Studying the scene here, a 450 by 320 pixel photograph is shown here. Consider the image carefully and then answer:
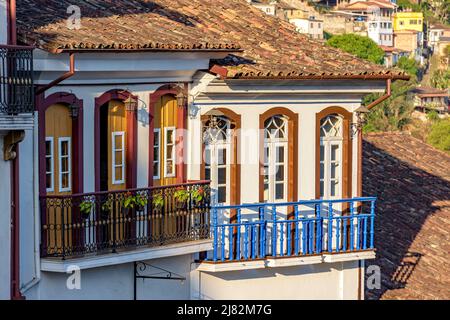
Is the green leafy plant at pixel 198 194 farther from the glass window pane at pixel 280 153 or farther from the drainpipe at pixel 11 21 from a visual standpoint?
the drainpipe at pixel 11 21

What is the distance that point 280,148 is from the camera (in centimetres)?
3198

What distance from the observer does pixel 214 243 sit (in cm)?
3077

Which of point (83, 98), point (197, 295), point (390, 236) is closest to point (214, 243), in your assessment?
point (197, 295)

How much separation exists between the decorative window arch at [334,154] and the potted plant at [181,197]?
329cm

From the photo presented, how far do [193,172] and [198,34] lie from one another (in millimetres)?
2153

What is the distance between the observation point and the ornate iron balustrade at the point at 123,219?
27984 mm

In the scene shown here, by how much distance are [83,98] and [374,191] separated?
12244 mm

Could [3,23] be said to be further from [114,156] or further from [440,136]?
[440,136]

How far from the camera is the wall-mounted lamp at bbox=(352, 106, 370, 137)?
1280 inches

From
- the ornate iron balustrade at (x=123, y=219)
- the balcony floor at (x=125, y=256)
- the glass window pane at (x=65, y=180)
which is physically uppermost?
the glass window pane at (x=65, y=180)

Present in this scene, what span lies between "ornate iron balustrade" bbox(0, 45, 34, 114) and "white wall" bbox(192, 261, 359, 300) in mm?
5667

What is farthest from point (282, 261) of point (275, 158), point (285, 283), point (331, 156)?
point (331, 156)

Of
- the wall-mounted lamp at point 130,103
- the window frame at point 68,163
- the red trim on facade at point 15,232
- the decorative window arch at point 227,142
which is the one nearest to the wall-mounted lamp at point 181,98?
the decorative window arch at point 227,142
